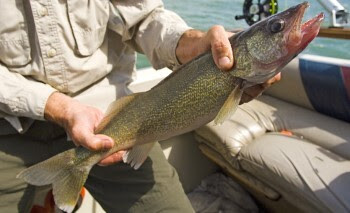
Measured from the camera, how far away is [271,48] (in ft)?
5.06

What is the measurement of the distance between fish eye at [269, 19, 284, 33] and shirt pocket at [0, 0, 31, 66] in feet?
3.76

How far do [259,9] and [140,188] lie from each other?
332 centimetres

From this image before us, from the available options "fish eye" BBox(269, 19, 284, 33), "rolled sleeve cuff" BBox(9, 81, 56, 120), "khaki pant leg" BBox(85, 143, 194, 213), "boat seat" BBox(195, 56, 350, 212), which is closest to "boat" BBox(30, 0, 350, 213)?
"boat seat" BBox(195, 56, 350, 212)

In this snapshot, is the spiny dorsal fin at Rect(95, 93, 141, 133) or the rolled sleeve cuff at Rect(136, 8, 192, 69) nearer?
the spiny dorsal fin at Rect(95, 93, 141, 133)

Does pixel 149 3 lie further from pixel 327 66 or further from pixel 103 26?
pixel 327 66

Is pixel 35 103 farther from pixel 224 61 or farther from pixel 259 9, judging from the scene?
pixel 259 9

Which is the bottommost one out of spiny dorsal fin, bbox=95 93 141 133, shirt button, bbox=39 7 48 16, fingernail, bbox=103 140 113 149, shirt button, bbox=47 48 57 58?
fingernail, bbox=103 140 113 149

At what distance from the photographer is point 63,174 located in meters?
1.76

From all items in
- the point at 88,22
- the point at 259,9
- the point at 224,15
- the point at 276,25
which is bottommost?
the point at 224,15

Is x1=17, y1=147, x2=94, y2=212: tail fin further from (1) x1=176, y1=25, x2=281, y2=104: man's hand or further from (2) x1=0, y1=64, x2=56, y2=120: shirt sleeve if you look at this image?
(1) x1=176, y1=25, x2=281, y2=104: man's hand

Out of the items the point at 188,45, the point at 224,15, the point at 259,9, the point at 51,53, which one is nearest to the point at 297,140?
the point at 188,45

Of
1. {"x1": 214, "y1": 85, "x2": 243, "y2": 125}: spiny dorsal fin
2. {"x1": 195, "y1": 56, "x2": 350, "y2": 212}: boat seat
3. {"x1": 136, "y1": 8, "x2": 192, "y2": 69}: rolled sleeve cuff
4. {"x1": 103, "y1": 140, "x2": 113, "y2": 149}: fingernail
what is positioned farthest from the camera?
{"x1": 195, "y1": 56, "x2": 350, "y2": 212}: boat seat

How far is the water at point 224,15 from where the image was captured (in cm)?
977

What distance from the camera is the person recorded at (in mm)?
1844
